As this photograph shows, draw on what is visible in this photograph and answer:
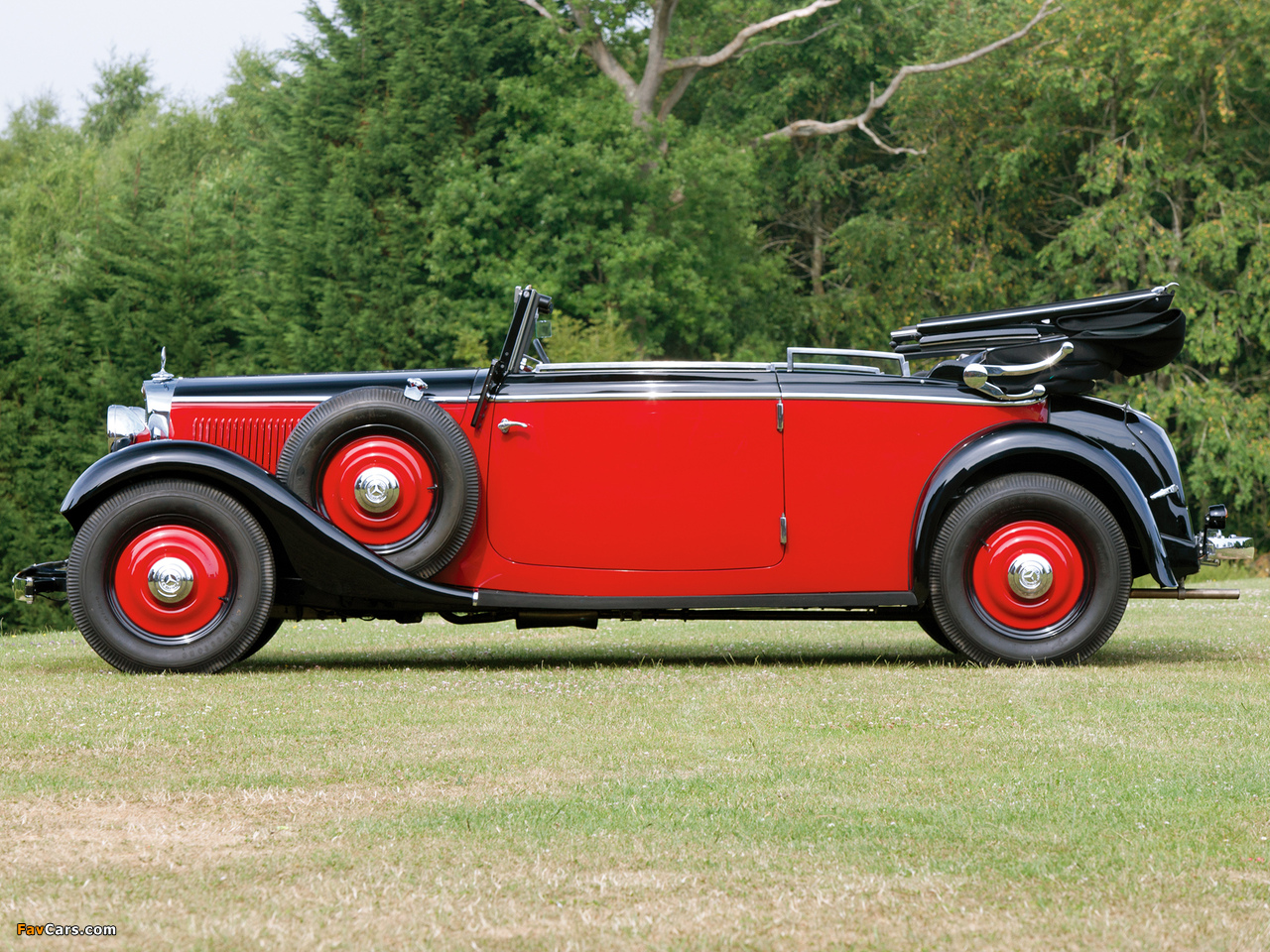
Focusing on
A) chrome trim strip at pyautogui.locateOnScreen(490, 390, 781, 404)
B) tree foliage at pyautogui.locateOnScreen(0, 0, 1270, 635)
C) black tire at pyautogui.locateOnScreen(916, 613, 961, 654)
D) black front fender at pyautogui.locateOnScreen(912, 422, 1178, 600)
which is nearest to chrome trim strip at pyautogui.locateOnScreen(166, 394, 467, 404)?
chrome trim strip at pyautogui.locateOnScreen(490, 390, 781, 404)

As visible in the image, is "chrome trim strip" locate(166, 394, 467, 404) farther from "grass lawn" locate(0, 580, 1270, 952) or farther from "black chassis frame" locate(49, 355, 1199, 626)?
"grass lawn" locate(0, 580, 1270, 952)

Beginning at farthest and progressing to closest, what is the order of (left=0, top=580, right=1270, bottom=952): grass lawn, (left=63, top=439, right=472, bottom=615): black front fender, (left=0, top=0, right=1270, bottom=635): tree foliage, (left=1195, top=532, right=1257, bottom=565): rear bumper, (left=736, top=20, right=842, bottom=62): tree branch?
(left=736, top=20, right=842, bottom=62): tree branch → (left=0, top=0, right=1270, bottom=635): tree foliage → (left=1195, top=532, right=1257, bottom=565): rear bumper → (left=63, top=439, right=472, bottom=615): black front fender → (left=0, top=580, right=1270, bottom=952): grass lawn

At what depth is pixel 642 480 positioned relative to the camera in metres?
7.02

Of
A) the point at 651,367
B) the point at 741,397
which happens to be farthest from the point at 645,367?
the point at 741,397

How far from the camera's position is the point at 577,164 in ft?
88.7

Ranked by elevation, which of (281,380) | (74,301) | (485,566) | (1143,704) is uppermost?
(74,301)

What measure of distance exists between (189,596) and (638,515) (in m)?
2.30

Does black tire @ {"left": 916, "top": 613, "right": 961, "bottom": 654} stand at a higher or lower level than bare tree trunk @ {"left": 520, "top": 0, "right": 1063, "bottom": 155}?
lower

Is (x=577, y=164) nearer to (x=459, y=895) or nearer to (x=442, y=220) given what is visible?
(x=442, y=220)

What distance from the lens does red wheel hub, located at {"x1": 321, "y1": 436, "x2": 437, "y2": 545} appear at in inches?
272

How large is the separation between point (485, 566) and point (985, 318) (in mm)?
3054

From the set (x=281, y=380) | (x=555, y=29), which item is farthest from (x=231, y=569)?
(x=555, y=29)

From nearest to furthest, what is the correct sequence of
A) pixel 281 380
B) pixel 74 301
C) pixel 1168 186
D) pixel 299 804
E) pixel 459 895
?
pixel 459 895 < pixel 299 804 < pixel 281 380 < pixel 74 301 < pixel 1168 186

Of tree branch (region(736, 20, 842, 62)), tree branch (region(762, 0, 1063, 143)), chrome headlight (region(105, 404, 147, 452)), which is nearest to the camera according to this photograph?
chrome headlight (region(105, 404, 147, 452))
